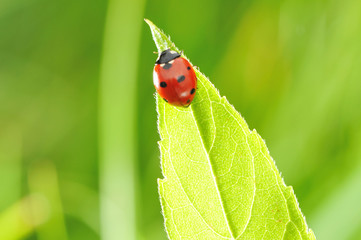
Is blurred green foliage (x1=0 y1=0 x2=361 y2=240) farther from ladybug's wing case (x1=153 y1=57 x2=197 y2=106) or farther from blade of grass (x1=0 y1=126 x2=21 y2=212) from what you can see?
ladybug's wing case (x1=153 y1=57 x2=197 y2=106)

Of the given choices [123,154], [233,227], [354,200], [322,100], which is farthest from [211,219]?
[322,100]

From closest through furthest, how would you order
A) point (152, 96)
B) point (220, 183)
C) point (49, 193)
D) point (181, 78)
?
point (220, 183) → point (181, 78) → point (49, 193) → point (152, 96)

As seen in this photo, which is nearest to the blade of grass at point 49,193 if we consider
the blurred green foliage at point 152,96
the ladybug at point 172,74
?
the blurred green foliage at point 152,96

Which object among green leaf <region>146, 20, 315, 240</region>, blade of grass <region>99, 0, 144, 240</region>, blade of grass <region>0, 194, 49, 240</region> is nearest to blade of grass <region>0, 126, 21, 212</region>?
blade of grass <region>0, 194, 49, 240</region>

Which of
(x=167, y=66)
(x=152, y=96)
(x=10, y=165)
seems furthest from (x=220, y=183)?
(x=10, y=165)

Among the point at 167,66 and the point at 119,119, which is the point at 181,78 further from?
the point at 119,119
